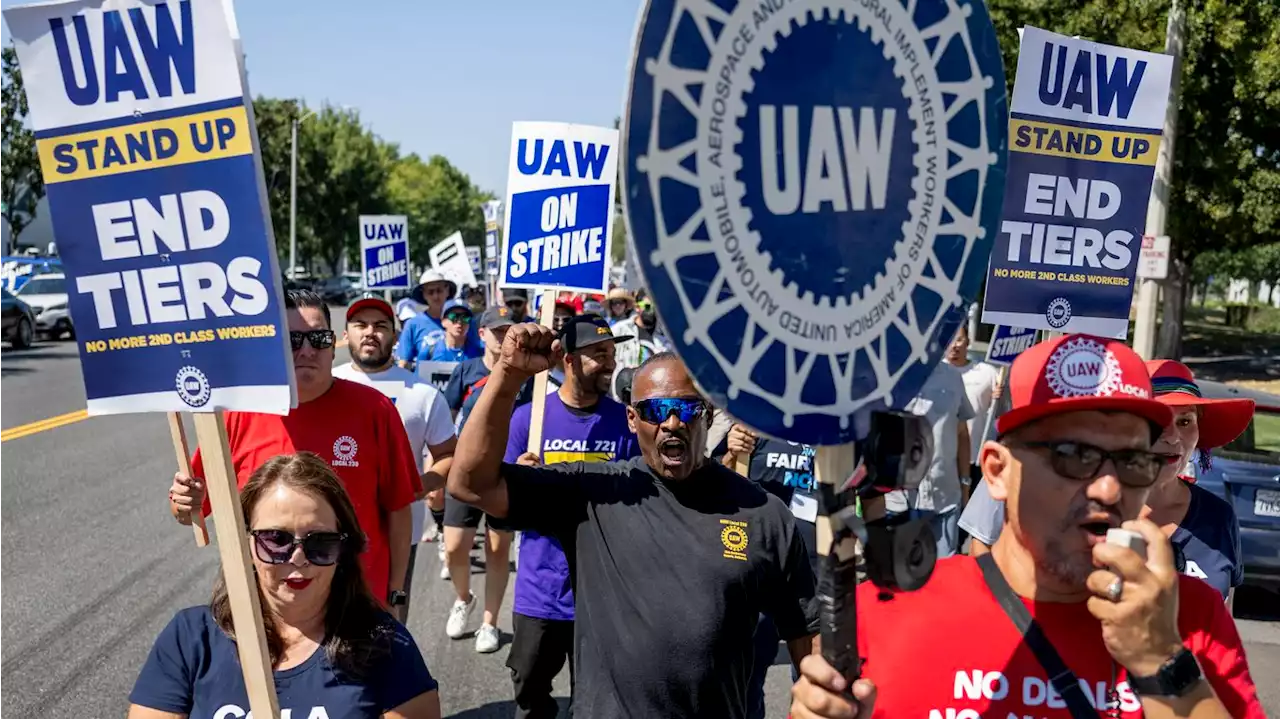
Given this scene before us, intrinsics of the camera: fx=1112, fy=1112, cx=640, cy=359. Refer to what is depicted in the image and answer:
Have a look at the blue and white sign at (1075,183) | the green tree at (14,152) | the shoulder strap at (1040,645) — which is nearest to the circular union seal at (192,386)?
the shoulder strap at (1040,645)

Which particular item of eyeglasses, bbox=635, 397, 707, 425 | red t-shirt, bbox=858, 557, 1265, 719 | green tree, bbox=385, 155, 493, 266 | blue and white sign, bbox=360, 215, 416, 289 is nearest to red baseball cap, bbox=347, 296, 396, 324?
eyeglasses, bbox=635, 397, 707, 425

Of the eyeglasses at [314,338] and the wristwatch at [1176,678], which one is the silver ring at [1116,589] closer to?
the wristwatch at [1176,678]

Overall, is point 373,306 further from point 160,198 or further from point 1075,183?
point 1075,183

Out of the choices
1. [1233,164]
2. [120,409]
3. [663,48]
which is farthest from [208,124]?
[1233,164]

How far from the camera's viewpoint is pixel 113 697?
18.1 ft

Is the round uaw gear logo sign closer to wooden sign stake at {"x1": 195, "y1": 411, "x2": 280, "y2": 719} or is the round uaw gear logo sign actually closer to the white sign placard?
wooden sign stake at {"x1": 195, "y1": 411, "x2": 280, "y2": 719}

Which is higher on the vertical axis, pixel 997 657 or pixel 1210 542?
pixel 997 657

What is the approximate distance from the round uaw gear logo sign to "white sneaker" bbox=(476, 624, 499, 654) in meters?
5.02

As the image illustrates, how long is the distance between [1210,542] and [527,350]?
2289 mm

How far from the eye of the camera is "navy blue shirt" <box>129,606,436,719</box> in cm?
266

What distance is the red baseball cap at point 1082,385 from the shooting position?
1.99 meters

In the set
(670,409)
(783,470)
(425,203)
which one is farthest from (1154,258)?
(425,203)

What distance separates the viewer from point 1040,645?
199 centimetres

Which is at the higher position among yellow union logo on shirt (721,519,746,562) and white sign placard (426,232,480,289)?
yellow union logo on shirt (721,519,746,562)
